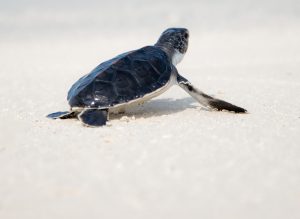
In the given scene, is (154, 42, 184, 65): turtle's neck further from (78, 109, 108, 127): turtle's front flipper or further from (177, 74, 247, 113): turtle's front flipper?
(78, 109, 108, 127): turtle's front flipper

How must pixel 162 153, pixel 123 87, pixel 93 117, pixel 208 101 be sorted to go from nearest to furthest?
pixel 162 153
pixel 93 117
pixel 123 87
pixel 208 101

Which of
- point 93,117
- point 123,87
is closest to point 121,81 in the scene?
point 123,87

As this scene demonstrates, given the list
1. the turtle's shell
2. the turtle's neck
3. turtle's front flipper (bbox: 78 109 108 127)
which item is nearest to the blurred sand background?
turtle's front flipper (bbox: 78 109 108 127)

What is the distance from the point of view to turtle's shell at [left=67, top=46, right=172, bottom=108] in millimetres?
4258

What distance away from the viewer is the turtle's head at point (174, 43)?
18.0 ft

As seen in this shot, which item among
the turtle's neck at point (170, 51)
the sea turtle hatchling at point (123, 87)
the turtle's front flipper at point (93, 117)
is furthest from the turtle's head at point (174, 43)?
the turtle's front flipper at point (93, 117)

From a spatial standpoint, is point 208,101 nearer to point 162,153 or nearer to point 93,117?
point 93,117

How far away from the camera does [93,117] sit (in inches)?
163

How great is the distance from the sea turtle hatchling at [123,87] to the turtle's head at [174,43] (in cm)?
56

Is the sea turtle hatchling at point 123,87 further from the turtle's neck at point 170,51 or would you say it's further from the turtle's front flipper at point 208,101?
the turtle's neck at point 170,51

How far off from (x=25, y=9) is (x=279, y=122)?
43.4 ft

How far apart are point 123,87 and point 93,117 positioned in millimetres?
425

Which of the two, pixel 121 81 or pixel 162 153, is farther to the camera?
pixel 121 81

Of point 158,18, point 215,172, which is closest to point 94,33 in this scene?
point 158,18
